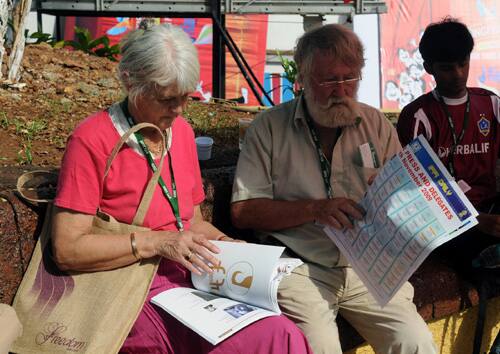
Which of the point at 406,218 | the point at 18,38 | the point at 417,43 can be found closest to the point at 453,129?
the point at 406,218

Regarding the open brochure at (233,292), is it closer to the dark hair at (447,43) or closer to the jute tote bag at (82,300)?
the jute tote bag at (82,300)

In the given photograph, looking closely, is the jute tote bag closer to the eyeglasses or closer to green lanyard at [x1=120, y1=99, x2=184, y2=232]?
green lanyard at [x1=120, y1=99, x2=184, y2=232]

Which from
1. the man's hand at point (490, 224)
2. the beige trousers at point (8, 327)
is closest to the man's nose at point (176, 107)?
the beige trousers at point (8, 327)

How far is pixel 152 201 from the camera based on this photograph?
287 cm

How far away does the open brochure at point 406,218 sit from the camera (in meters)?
2.62

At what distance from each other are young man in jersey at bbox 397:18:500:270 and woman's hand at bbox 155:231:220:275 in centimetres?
→ 147

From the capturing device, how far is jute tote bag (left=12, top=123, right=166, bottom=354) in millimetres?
2570

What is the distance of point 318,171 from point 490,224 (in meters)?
1.01

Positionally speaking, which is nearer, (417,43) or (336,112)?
(336,112)

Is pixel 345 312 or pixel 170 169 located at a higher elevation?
pixel 170 169

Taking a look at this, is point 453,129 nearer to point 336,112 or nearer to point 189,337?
point 336,112

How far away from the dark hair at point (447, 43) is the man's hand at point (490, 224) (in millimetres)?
822

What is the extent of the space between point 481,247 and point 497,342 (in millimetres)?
481

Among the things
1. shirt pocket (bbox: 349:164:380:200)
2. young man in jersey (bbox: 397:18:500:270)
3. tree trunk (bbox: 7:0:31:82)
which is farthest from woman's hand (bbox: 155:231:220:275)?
tree trunk (bbox: 7:0:31:82)
